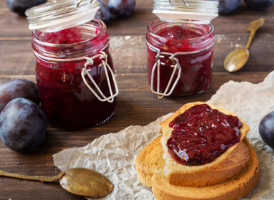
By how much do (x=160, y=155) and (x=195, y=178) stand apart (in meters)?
0.22

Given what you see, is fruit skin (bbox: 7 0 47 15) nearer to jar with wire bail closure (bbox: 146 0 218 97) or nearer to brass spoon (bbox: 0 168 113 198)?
jar with wire bail closure (bbox: 146 0 218 97)

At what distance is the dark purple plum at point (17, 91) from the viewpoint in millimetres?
1959

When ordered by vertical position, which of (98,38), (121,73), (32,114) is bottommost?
(121,73)

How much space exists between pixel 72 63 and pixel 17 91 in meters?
0.41

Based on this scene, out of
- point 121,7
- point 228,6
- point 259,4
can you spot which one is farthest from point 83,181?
point 259,4

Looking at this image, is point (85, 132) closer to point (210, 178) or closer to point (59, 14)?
point (59, 14)

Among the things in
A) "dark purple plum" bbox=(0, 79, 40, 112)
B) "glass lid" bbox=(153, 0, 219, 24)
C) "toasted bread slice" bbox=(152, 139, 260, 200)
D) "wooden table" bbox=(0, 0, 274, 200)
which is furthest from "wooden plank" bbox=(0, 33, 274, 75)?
"toasted bread slice" bbox=(152, 139, 260, 200)

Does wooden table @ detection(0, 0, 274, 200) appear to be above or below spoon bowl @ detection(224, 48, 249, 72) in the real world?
below

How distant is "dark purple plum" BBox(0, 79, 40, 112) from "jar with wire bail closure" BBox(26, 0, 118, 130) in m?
0.13

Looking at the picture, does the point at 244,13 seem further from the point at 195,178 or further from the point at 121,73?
the point at 195,178

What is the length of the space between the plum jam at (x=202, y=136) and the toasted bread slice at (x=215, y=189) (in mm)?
115

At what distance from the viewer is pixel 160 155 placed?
1687mm

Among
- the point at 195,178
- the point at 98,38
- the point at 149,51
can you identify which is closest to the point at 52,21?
the point at 98,38

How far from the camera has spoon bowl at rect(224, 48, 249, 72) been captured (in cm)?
238
